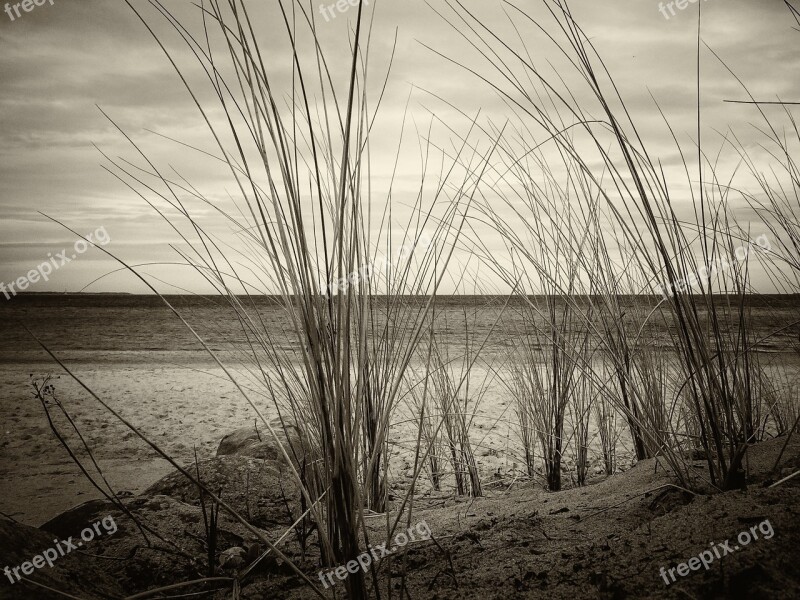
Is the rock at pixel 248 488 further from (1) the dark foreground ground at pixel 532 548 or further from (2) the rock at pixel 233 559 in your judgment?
(2) the rock at pixel 233 559

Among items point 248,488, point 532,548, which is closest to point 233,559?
point 248,488

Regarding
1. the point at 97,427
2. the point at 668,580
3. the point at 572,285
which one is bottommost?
the point at 97,427

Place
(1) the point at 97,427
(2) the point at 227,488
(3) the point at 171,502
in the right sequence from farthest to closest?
1. (1) the point at 97,427
2. (2) the point at 227,488
3. (3) the point at 171,502

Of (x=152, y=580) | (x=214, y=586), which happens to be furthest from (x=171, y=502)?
(x=214, y=586)

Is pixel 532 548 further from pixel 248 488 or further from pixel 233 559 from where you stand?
pixel 248 488

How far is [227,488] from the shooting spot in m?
1.80

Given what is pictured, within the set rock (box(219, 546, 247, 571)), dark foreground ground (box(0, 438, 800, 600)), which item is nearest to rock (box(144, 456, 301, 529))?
dark foreground ground (box(0, 438, 800, 600))

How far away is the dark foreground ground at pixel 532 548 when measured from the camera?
0.77 m

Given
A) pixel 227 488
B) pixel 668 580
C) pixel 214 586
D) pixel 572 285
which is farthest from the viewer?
pixel 572 285

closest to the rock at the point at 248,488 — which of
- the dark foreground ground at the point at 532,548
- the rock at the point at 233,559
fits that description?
the dark foreground ground at the point at 532,548

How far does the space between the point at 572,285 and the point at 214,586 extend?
162 centimetres

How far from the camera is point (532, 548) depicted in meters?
1.04

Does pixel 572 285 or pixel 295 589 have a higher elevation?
pixel 572 285

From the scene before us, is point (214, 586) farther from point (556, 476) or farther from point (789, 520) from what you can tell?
point (556, 476)
